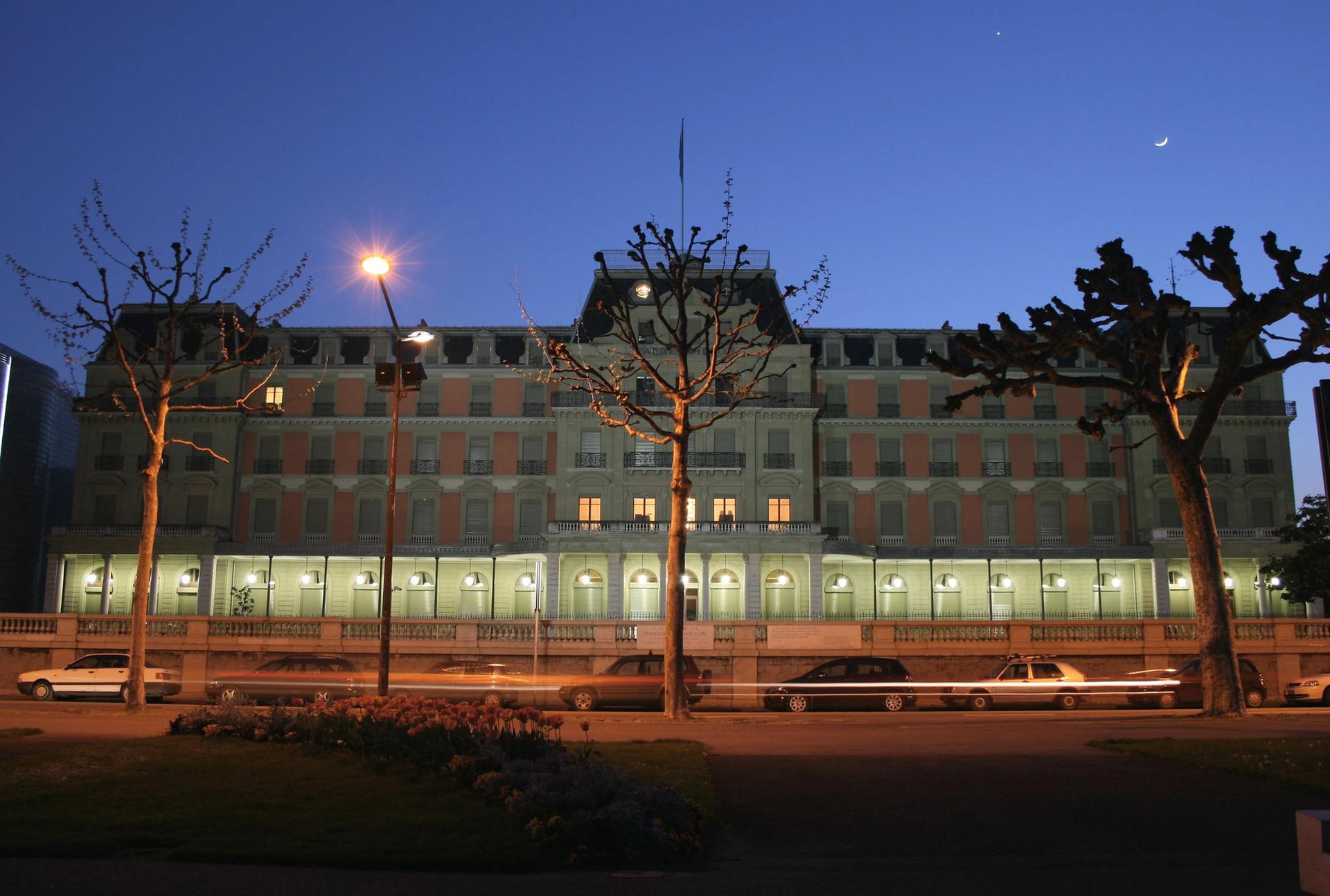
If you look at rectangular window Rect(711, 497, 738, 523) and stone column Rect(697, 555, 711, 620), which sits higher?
rectangular window Rect(711, 497, 738, 523)

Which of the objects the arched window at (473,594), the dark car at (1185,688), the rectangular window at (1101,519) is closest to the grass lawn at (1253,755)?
the dark car at (1185,688)

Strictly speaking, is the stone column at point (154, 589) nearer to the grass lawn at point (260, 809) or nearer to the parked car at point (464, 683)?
the parked car at point (464, 683)

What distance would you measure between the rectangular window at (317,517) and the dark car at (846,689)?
38131 millimetres

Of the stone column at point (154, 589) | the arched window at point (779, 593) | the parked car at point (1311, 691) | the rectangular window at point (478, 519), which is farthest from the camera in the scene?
the rectangular window at point (478, 519)

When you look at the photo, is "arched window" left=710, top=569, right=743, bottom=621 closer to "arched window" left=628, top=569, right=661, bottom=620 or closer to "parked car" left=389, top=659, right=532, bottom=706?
"arched window" left=628, top=569, right=661, bottom=620

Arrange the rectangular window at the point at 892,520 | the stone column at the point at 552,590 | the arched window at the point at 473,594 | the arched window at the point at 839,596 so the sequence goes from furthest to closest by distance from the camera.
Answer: the rectangular window at the point at 892,520, the arched window at the point at 473,594, the arched window at the point at 839,596, the stone column at the point at 552,590

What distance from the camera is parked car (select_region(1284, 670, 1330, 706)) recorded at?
96.0 feet

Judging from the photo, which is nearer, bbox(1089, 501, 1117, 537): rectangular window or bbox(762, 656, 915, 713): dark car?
bbox(762, 656, 915, 713): dark car

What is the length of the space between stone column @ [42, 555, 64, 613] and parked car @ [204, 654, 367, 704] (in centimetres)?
3481

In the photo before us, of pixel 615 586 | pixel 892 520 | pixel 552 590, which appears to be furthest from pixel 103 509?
pixel 892 520

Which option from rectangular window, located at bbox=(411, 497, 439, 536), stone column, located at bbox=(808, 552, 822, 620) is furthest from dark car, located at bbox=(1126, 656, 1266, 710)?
rectangular window, located at bbox=(411, 497, 439, 536)

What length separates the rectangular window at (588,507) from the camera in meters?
57.3

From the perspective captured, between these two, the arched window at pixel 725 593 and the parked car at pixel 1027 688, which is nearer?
the parked car at pixel 1027 688

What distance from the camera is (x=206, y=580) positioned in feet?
194
